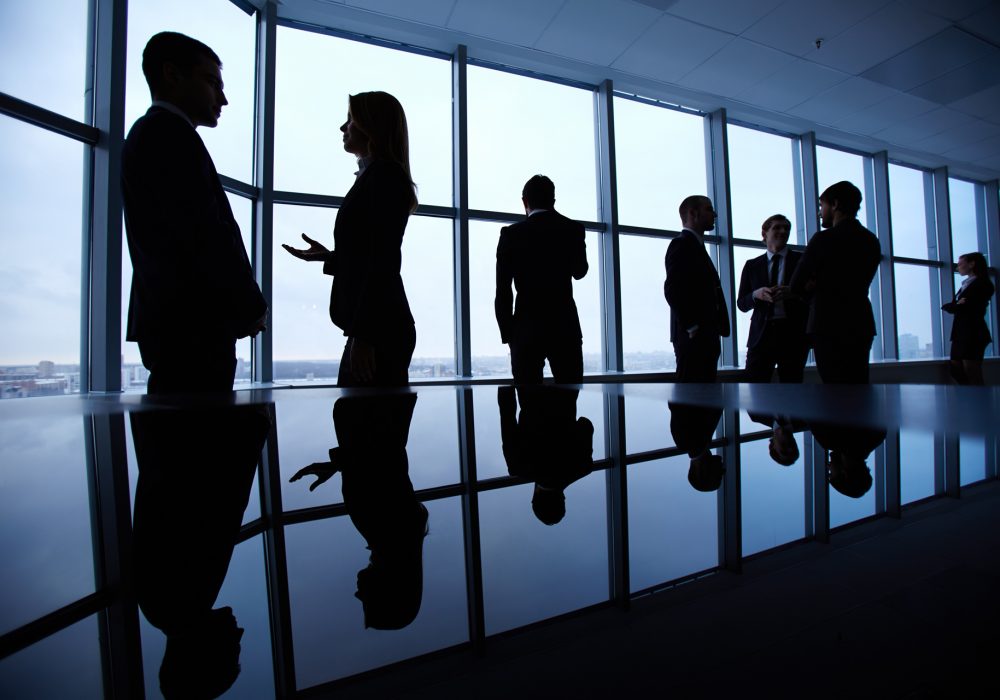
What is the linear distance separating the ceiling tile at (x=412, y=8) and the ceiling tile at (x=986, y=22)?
3.95m

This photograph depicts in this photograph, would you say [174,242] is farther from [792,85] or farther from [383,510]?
[792,85]

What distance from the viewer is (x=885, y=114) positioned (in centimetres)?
499

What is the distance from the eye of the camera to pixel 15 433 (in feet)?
1.68

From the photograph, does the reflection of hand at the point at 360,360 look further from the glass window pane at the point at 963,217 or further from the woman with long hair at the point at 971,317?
the glass window pane at the point at 963,217

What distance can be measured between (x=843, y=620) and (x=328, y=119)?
13.2 ft

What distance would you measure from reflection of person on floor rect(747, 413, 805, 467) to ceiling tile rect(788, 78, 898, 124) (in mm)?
5566

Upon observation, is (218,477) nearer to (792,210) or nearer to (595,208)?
(595,208)

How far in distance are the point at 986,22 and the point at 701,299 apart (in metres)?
3.81

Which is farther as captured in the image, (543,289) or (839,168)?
(839,168)

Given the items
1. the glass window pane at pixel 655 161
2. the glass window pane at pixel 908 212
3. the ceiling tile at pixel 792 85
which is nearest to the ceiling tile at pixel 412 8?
the glass window pane at pixel 655 161

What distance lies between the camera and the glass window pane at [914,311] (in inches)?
244

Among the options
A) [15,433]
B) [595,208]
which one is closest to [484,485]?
[15,433]

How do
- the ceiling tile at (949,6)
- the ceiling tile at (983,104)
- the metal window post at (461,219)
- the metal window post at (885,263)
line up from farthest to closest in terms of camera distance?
the metal window post at (885,263)
the ceiling tile at (983,104)
the metal window post at (461,219)
the ceiling tile at (949,6)

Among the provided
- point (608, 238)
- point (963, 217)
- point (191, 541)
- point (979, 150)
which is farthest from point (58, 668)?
point (963, 217)
